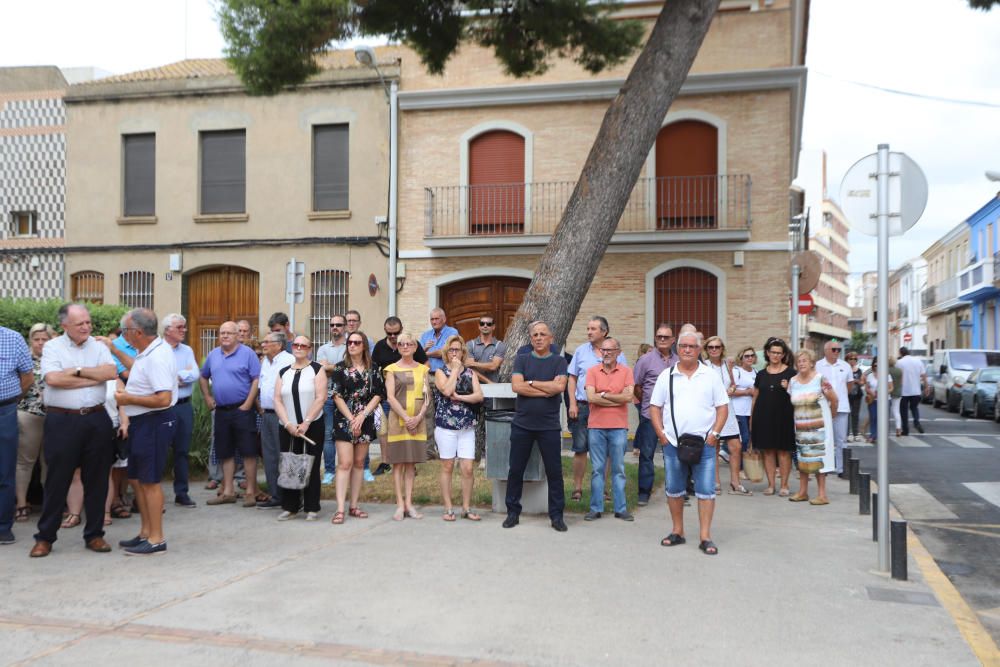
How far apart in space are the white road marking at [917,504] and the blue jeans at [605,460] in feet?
10.7

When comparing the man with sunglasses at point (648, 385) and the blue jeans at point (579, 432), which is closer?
the man with sunglasses at point (648, 385)

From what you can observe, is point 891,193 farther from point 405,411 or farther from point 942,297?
point 942,297

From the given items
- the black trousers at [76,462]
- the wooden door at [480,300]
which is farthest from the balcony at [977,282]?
the black trousers at [76,462]

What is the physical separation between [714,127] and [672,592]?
13.3 metres

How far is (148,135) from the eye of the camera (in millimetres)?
19688

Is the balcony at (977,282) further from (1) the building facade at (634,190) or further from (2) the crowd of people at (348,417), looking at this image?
(2) the crowd of people at (348,417)

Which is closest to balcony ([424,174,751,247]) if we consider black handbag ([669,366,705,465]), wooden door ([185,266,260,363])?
wooden door ([185,266,260,363])

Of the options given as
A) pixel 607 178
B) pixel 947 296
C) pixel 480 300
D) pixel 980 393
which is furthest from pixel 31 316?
pixel 947 296

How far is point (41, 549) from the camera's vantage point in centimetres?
634

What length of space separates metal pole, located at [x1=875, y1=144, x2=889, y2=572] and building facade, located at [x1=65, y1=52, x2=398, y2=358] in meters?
13.3

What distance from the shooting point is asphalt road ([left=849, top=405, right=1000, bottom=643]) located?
640 centimetres

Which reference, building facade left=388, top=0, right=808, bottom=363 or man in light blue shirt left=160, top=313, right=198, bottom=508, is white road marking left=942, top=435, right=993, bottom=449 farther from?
man in light blue shirt left=160, top=313, right=198, bottom=508

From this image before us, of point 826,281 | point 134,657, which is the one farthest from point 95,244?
point 826,281

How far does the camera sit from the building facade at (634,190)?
16.6 meters
